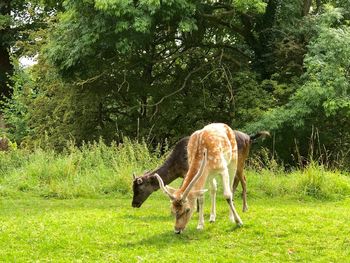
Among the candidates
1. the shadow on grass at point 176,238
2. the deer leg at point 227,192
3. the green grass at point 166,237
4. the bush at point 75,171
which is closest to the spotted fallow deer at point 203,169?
the deer leg at point 227,192

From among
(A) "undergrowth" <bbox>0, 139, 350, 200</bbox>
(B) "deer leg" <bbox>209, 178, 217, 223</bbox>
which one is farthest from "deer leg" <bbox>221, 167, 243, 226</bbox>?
(A) "undergrowth" <bbox>0, 139, 350, 200</bbox>

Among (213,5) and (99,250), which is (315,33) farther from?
(99,250)

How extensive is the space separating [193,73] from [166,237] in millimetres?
11675

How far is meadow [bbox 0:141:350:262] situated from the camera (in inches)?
273

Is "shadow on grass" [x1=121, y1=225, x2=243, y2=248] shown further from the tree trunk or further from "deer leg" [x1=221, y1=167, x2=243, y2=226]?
the tree trunk

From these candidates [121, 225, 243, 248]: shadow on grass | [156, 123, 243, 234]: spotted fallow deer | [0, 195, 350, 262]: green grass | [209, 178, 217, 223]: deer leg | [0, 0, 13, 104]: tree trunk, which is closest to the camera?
[0, 195, 350, 262]: green grass

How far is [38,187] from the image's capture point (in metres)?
12.5

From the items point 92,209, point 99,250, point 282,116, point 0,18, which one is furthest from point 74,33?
point 0,18

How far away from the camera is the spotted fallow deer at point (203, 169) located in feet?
24.3

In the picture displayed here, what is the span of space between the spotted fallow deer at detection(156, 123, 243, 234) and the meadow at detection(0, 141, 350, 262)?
1.13ft

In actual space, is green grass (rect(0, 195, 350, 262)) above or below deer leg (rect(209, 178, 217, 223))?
below

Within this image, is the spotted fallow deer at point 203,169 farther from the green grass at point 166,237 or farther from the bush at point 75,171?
the bush at point 75,171

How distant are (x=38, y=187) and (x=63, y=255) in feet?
19.2

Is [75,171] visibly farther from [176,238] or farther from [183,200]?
[183,200]
